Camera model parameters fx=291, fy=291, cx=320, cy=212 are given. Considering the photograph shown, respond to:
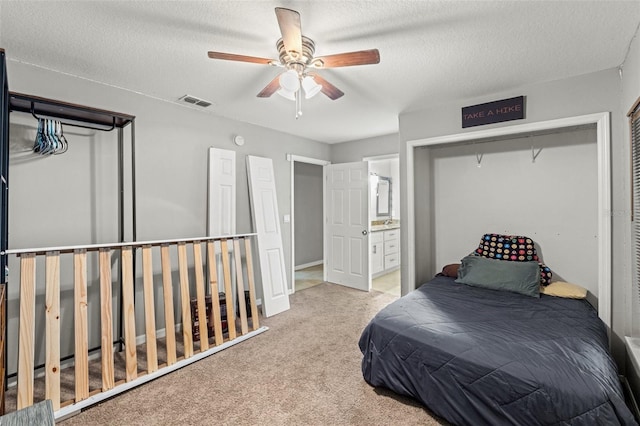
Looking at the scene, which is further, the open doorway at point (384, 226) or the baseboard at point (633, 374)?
the open doorway at point (384, 226)

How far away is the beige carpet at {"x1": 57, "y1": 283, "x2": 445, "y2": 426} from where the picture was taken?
1.89 m

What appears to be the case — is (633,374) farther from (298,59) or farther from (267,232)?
(267,232)

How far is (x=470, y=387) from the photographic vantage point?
5.58 ft

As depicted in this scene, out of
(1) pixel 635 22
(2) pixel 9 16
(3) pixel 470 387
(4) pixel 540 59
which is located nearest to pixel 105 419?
(3) pixel 470 387

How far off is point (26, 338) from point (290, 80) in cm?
241

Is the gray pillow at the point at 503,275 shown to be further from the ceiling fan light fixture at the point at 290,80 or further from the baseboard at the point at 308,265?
the baseboard at the point at 308,265

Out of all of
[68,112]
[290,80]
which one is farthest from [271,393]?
[68,112]

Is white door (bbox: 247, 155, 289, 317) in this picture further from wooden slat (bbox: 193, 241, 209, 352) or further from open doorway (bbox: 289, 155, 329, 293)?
open doorway (bbox: 289, 155, 329, 293)

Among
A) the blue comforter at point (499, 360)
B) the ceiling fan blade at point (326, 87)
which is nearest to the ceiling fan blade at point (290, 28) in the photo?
the ceiling fan blade at point (326, 87)

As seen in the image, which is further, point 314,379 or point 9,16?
point 314,379

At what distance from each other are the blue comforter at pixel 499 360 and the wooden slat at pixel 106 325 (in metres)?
1.90

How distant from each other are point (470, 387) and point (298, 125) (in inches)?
136

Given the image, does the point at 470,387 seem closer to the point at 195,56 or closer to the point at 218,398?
the point at 218,398

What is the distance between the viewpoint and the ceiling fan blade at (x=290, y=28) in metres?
1.41
